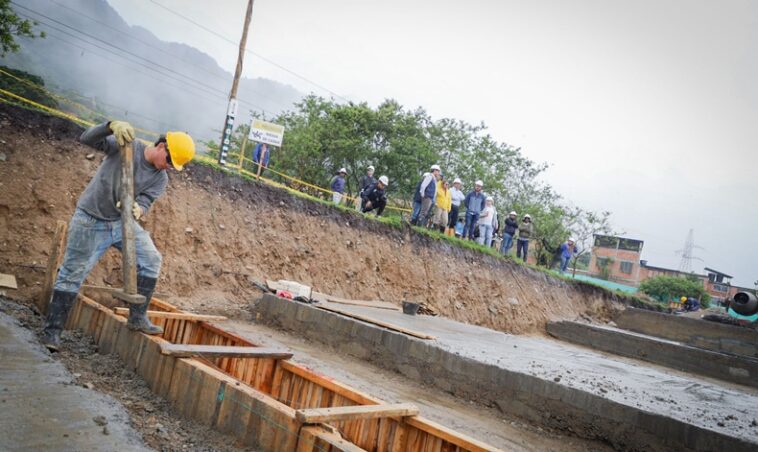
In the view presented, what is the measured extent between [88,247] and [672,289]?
50.2 metres

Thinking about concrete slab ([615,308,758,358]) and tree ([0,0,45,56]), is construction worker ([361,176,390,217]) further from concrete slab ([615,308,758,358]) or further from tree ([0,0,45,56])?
concrete slab ([615,308,758,358])

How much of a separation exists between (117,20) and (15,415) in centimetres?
14061

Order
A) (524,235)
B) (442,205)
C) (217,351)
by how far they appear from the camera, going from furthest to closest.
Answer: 1. (524,235)
2. (442,205)
3. (217,351)

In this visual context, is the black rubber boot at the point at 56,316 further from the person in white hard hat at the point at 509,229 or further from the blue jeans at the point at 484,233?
the person in white hard hat at the point at 509,229

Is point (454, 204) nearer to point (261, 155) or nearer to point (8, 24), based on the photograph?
point (261, 155)

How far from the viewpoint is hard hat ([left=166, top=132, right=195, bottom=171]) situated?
4199 mm

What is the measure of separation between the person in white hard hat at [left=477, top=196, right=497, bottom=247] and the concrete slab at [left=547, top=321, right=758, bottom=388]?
3.85m

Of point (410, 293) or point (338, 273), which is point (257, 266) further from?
point (410, 293)

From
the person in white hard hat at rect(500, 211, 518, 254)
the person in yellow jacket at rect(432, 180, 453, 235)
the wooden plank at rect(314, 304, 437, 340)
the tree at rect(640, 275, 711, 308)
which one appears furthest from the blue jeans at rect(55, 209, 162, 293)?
the tree at rect(640, 275, 711, 308)

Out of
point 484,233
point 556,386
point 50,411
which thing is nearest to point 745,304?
point 484,233

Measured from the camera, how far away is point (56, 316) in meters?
4.13

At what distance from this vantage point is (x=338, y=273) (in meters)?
11.6

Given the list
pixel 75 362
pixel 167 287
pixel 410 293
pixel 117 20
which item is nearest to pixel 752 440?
pixel 75 362

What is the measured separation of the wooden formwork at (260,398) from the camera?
2.82 m
